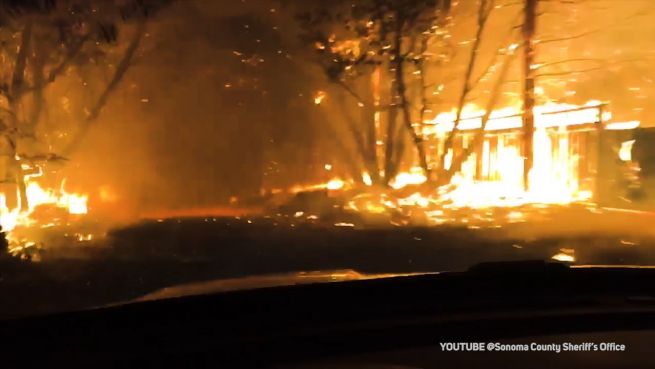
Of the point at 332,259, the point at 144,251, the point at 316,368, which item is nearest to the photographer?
the point at 316,368

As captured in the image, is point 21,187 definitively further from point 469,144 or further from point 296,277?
point 296,277

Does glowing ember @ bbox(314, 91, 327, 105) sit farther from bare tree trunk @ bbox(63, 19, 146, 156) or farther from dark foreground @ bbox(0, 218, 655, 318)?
bare tree trunk @ bbox(63, 19, 146, 156)

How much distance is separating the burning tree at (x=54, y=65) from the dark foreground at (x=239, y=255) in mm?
2265

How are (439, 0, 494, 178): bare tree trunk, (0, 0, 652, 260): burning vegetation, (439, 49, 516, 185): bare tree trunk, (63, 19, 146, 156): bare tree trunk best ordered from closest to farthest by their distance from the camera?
(0, 0, 652, 260): burning vegetation
(63, 19, 146, 156): bare tree trunk
(439, 0, 494, 178): bare tree trunk
(439, 49, 516, 185): bare tree trunk

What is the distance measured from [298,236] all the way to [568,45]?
6213 millimetres

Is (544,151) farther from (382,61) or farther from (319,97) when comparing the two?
(319,97)

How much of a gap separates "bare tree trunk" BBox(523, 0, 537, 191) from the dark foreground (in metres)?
3.26

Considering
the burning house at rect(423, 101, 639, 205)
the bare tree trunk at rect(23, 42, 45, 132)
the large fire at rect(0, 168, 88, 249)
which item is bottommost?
the large fire at rect(0, 168, 88, 249)

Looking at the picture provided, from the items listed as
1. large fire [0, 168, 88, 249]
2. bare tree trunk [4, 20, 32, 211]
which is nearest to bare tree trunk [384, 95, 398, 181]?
large fire [0, 168, 88, 249]

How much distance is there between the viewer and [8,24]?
470 inches

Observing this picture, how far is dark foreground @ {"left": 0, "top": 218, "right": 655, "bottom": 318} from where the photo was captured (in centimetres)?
779

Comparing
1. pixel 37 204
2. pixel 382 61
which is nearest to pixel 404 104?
pixel 382 61

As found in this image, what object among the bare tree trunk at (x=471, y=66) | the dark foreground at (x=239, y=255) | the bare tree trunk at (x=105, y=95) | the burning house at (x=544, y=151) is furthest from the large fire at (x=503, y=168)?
the bare tree trunk at (x=105, y=95)

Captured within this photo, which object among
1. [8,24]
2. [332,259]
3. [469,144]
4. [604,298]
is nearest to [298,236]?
[332,259]
